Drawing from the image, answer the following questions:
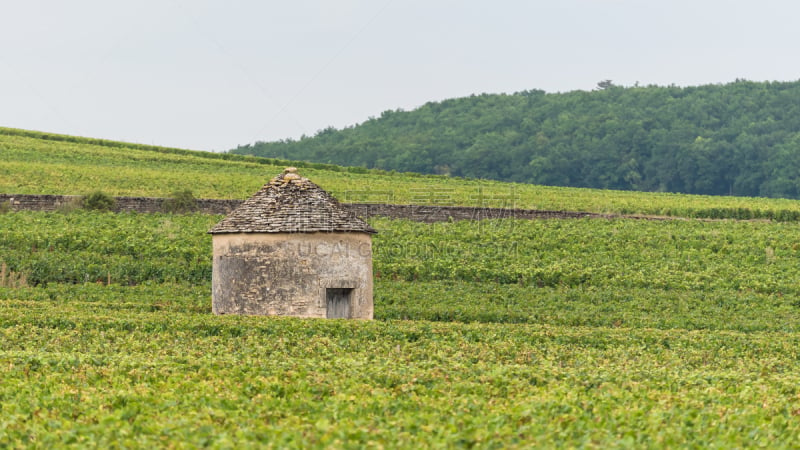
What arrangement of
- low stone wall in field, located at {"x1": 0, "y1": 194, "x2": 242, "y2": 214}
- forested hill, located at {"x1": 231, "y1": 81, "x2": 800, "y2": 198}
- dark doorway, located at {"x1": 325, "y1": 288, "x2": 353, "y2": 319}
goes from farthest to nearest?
forested hill, located at {"x1": 231, "y1": 81, "x2": 800, "y2": 198}, low stone wall in field, located at {"x1": 0, "y1": 194, "x2": 242, "y2": 214}, dark doorway, located at {"x1": 325, "y1": 288, "x2": 353, "y2": 319}

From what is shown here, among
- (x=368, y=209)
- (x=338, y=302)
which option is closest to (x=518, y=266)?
(x=368, y=209)

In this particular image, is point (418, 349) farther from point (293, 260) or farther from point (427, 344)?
point (293, 260)

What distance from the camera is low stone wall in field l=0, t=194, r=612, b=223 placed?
45.3 metres

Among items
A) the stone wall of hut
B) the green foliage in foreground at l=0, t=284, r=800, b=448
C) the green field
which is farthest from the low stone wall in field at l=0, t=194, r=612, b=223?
the green foliage in foreground at l=0, t=284, r=800, b=448

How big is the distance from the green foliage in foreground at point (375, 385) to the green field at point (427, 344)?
0.05 m

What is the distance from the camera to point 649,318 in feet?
→ 94.2

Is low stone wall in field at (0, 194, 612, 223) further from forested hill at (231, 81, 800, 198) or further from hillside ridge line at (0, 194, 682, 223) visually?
forested hill at (231, 81, 800, 198)

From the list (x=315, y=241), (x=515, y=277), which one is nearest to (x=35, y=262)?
(x=315, y=241)

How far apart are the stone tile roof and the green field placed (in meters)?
2.64

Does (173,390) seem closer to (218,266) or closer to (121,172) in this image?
(218,266)

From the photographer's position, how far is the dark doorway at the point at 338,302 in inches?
939

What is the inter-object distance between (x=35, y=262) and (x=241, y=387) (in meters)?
22.4

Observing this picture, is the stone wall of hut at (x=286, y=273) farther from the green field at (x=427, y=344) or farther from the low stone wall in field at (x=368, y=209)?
the low stone wall in field at (x=368, y=209)

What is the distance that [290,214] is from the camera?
78.4 feet
